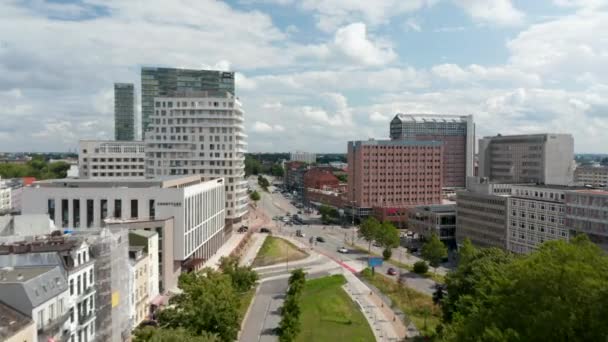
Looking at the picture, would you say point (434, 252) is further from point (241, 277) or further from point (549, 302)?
point (549, 302)

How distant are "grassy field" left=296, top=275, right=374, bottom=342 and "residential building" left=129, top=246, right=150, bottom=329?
16.8 metres

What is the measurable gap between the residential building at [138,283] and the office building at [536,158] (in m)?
122

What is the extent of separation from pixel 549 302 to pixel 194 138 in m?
98.9

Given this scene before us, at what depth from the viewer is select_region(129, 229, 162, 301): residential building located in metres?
62.5

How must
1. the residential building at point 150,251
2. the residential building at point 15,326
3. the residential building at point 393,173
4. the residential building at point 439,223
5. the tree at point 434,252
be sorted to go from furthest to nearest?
the residential building at point 393,173, the residential building at point 439,223, the tree at point 434,252, the residential building at point 150,251, the residential building at point 15,326

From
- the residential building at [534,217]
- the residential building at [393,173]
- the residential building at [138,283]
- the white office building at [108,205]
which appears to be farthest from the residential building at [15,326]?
the residential building at [393,173]

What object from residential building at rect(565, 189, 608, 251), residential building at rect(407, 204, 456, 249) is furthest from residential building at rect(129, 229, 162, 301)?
residential building at rect(407, 204, 456, 249)

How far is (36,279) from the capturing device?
38125 millimetres

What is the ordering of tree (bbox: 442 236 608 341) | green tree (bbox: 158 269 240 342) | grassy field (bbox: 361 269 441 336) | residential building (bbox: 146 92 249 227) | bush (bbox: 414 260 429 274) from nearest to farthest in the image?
1. tree (bbox: 442 236 608 341)
2. green tree (bbox: 158 269 240 342)
3. grassy field (bbox: 361 269 441 336)
4. bush (bbox: 414 260 429 274)
5. residential building (bbox: 146 92 249 227)

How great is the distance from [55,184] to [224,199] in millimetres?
40108

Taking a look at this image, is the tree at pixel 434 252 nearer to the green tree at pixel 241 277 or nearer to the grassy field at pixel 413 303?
the grassy field at pixel 413 303

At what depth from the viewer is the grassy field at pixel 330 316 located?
201 ft

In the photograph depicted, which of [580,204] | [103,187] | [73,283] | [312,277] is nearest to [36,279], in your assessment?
[73,283]

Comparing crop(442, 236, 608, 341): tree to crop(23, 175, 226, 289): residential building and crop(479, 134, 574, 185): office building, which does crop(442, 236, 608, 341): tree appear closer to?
crop(23, 175, 226, 289): residential building
